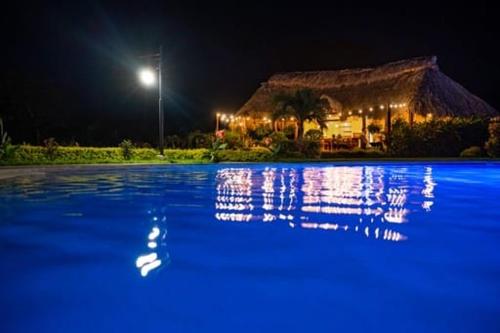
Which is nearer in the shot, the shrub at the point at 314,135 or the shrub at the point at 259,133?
the shrub at the point at 314,135

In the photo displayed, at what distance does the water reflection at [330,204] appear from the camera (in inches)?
220

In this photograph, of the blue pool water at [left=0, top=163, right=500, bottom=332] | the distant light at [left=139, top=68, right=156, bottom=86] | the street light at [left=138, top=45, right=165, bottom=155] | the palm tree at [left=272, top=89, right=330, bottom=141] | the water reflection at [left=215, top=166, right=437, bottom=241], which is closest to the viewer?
the blue pool water at [left=0, top=163, right=500, bottom=332]

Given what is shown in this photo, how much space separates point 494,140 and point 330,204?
17980mm

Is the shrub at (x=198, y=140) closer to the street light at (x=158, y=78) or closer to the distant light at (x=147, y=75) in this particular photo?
the street light at (x=158, y=78)

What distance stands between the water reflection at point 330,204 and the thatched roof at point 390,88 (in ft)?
52.3

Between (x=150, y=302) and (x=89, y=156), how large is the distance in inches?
603

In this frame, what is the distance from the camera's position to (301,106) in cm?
2355

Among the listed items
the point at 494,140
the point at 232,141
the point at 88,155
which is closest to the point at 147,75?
the point at 88,155

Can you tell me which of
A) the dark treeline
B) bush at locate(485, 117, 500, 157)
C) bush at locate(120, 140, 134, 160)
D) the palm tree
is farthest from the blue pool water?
the dark treeline

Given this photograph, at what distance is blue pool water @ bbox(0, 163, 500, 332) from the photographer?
9.02 ft

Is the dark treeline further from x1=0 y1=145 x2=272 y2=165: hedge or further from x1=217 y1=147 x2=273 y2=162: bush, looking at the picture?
x1=217 y1=147 x2=273 y2=162: bush

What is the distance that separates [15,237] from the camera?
4883 mm

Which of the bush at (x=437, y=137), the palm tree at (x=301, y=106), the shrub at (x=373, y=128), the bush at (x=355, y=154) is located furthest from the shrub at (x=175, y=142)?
Result: the bush at (x=437, y=137)

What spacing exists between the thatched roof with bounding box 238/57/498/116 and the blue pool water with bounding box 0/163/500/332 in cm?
1920
